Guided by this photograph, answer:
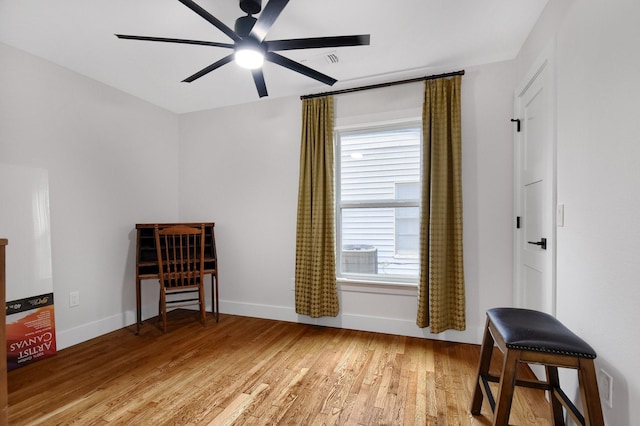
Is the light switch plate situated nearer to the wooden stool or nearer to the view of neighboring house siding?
the wooden stool

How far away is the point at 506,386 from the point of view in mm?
1281

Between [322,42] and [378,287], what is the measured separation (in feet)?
7.18

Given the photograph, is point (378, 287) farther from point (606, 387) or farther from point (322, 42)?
point (322, 42)

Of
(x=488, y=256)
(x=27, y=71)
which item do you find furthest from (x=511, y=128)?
(x=27, y=71)

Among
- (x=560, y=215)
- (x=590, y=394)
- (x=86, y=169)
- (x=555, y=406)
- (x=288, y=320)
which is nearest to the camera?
(x=590, y=394)

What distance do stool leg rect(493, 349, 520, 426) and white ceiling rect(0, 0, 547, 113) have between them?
2.05 m

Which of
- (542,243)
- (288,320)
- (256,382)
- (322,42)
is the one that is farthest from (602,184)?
(288,320)

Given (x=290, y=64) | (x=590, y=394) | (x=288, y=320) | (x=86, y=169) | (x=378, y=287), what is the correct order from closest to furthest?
(x=590, y=394)
(x=290, y=64)
(x=86, y=169)
(x=378, y=287)
(x=288, y=320)

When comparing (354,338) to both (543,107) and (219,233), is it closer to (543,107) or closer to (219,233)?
(219,233)

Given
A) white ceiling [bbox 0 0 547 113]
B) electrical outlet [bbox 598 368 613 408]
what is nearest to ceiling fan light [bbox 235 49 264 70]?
white ceiling [bbox 0 0 547 113]

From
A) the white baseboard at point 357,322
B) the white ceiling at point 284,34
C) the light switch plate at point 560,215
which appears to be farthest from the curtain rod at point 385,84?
the white baseboard at point 357,322

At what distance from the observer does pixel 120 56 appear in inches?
97.7

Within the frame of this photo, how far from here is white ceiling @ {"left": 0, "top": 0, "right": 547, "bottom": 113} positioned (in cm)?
192

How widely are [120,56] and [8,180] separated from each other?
1.28 metres
